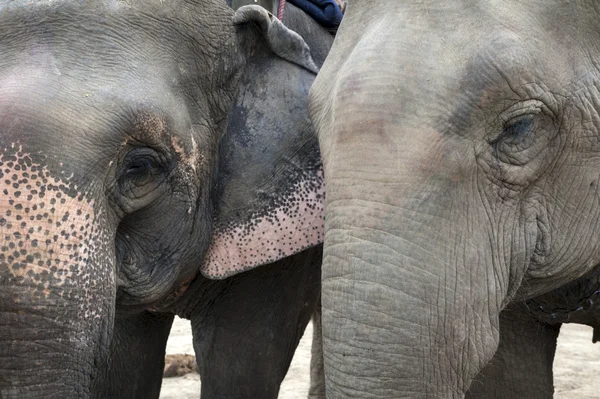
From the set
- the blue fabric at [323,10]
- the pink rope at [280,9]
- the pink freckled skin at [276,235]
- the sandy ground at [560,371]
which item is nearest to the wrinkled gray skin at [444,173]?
the pink freckled skin at [276,235]

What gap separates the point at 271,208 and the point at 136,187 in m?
0.46

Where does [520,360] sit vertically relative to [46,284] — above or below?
below

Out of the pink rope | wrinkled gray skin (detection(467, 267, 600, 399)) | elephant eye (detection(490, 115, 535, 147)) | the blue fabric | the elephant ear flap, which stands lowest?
wrinkled gray skin (detection(467, 267, 600, 399))

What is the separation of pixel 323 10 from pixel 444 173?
1.56 m

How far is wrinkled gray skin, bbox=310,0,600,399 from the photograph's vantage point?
2580mm

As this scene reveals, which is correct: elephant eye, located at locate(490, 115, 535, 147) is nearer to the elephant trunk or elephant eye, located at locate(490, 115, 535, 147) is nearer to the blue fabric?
the elephant trunk

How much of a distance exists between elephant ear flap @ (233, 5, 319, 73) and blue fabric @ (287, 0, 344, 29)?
404 millimetres

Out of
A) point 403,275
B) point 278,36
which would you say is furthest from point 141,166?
point 403,275

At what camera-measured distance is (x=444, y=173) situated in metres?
2.61

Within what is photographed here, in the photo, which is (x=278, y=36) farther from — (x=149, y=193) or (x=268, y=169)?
(x=149, y=193)

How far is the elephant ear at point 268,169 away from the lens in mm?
3539

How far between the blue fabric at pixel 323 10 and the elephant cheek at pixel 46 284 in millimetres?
1299

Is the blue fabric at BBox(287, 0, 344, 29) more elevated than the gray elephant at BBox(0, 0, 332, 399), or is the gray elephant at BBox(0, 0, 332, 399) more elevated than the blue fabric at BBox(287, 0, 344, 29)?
the blue fabric at BBox(287, 0, 344, 29)

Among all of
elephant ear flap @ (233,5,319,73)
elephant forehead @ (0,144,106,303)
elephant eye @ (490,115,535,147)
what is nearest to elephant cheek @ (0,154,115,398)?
elephant forehead @ (0,144,106,303)
